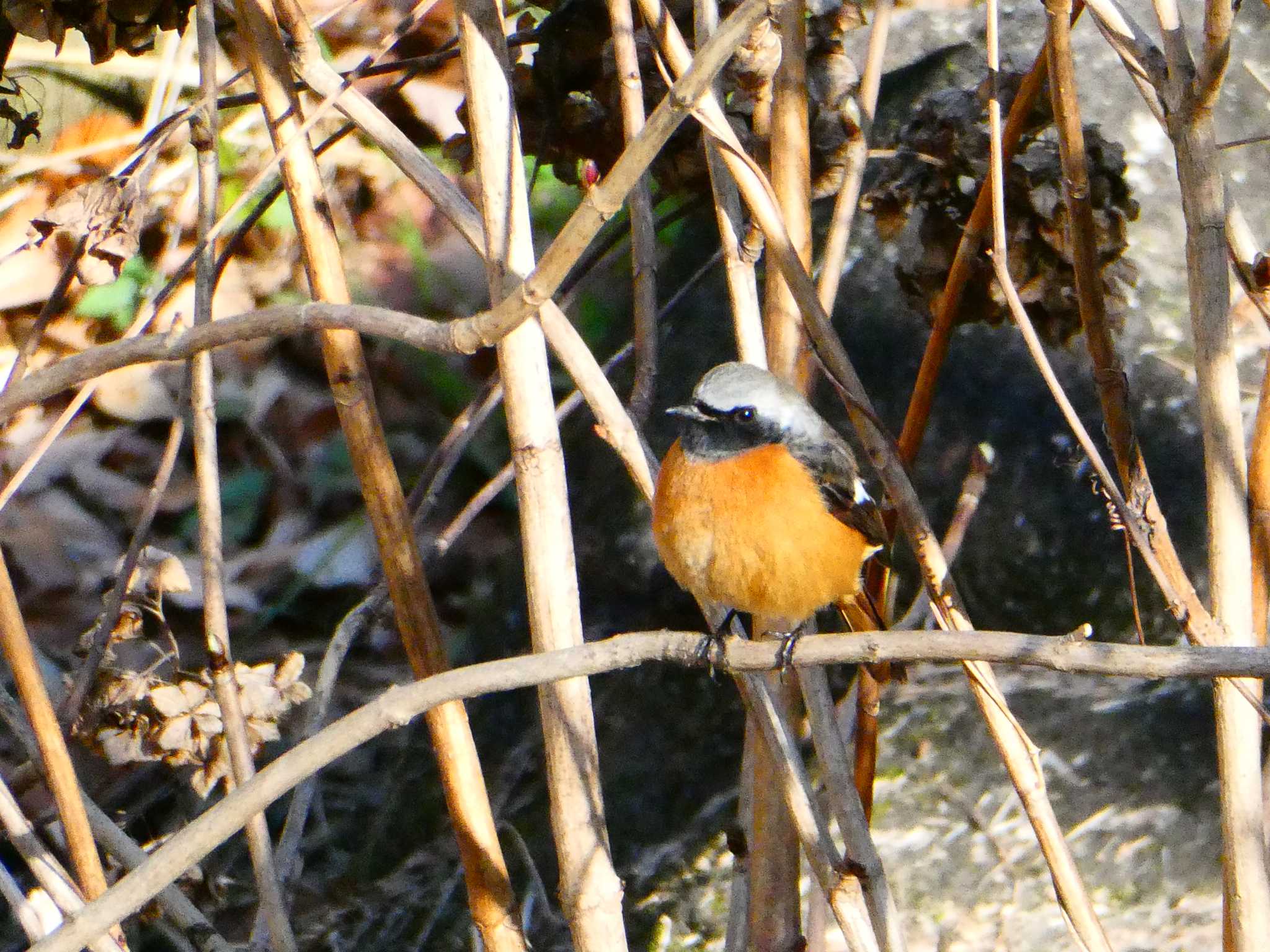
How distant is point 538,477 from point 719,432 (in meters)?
1.04

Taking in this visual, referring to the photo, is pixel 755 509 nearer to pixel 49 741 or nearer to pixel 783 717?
pixel 783 717

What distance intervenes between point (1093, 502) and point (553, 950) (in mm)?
2185

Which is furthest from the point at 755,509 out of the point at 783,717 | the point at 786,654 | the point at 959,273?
the point at 786,654

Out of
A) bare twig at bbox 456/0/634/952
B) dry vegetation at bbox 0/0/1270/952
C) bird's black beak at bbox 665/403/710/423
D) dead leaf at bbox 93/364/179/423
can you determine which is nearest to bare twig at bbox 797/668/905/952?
dry vegetation at bbox 0/0/1270/952

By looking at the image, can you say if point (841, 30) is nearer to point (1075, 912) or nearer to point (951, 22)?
point (1075, 912)

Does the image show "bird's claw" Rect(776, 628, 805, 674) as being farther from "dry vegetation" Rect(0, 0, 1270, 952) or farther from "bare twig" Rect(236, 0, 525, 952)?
"bare twig" Rect(236, 0, 525, 952)

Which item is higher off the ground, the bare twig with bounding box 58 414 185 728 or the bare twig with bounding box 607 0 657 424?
the bare twig with bounding box 607 0 657 424

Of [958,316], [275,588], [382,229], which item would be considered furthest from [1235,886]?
[382,229]

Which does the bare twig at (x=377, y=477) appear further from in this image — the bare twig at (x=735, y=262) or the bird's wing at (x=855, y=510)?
the bird's wing at (x=855, y=510)

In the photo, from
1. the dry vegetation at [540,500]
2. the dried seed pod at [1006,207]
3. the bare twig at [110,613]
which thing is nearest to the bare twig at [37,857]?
the dry vegetation at [540,500]

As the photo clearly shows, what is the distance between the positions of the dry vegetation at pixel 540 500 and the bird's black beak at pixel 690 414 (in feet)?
0.59

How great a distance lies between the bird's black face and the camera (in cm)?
299

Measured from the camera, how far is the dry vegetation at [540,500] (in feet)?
6.73

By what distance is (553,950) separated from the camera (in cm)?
381
